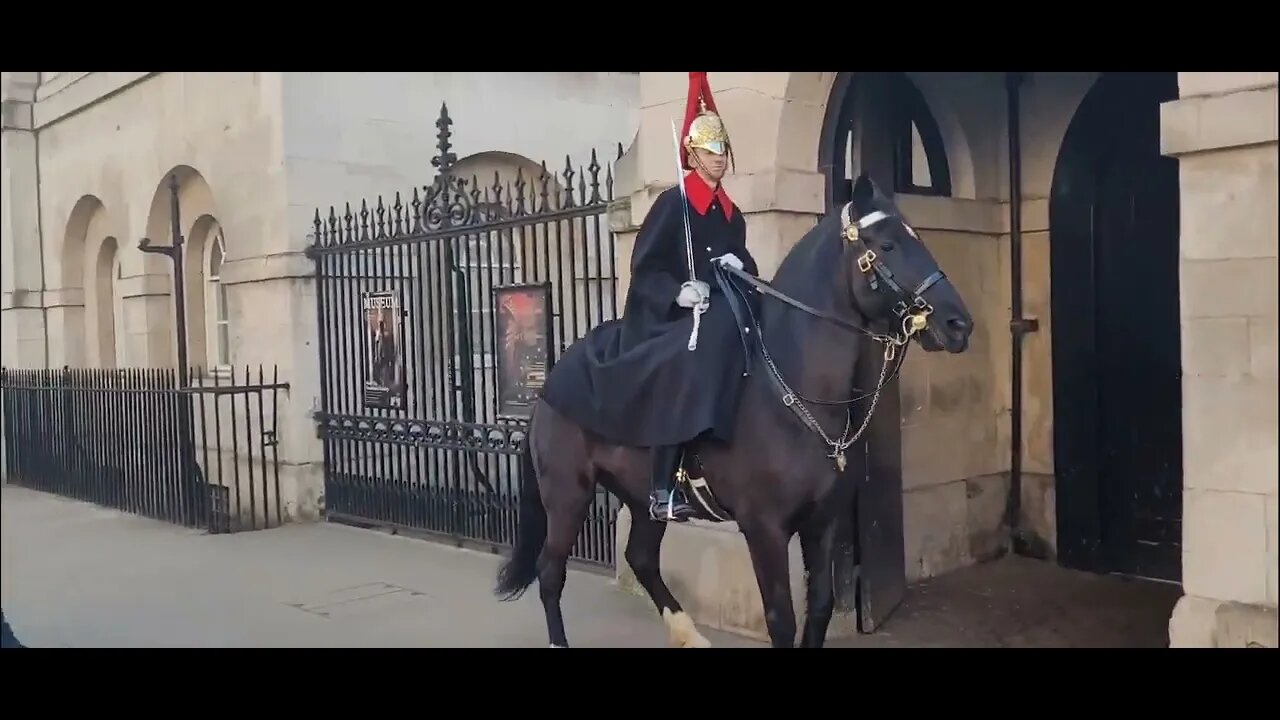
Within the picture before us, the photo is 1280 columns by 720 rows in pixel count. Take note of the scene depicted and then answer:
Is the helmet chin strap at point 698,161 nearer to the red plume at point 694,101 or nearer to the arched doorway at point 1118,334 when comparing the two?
the red plume at point 694,101

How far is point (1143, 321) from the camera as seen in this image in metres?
7.26

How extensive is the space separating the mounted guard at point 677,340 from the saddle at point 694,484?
0.04m

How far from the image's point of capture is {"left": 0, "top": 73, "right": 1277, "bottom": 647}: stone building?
4.52 meters

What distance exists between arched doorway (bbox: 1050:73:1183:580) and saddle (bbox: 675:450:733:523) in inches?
145

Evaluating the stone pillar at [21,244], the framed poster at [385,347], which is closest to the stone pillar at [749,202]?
the framed poster at [385,347]

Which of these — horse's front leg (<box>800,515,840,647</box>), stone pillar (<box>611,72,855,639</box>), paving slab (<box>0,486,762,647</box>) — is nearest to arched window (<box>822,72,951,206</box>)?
stone pillar (<box>611,72,855,639</box>)

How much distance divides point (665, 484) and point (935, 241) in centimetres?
346

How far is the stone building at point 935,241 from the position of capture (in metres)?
4.52

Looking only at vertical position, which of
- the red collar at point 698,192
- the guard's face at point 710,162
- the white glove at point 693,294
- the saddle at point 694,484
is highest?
the guard's face at point 710,162

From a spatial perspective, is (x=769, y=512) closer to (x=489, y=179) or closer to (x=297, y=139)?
(x=297, y=139)

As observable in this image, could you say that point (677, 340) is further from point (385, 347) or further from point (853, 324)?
point (385, 347)

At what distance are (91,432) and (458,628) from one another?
6685mm

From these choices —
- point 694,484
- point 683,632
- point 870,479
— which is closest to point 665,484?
point 694,484
